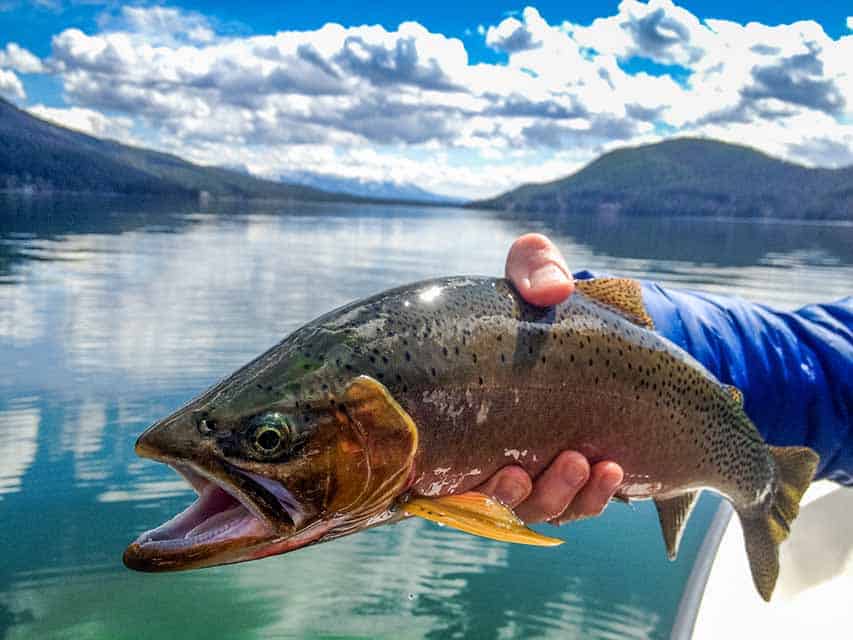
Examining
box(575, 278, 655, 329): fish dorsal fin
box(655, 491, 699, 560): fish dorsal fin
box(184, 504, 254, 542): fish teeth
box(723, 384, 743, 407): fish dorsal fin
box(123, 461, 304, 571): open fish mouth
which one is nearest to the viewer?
box(123, 461, 304, 571): open fish mouth

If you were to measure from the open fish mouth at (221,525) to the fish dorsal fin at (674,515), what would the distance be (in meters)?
2.51

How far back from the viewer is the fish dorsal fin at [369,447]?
3.00 m

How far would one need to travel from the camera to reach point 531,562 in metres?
9.54

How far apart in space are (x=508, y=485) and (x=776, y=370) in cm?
255

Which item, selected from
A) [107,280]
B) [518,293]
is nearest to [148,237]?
[107,280]

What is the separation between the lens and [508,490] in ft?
11.8

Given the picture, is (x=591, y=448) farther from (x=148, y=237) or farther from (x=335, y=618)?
(x=148, y=237)

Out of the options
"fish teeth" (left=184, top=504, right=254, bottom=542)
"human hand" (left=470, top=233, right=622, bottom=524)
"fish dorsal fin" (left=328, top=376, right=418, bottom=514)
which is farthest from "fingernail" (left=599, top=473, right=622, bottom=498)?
"fish teeth" (left=184, top=504, right=254, bottom=542)

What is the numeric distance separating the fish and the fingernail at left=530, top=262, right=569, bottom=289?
0.12 m

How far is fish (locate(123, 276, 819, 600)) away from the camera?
2.88 meters

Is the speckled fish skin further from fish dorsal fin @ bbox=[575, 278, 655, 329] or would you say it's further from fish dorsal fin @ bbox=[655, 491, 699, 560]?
fish dorsal fin @ bbox=[655, 491, 699, 560]

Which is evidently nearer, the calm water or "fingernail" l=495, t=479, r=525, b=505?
"fingernail" l=495, t=479, r=525, b=505

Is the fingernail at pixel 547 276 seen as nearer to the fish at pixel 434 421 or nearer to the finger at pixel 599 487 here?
the fish at pixel 434 421

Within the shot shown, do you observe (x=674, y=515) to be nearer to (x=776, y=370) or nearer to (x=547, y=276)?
(x=776, y=370)
